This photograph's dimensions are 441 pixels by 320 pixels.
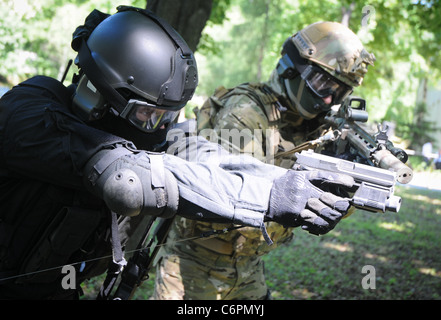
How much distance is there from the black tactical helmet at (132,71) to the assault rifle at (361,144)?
116cm

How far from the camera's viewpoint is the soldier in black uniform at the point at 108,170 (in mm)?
2031

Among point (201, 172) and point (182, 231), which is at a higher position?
point (201, 172)

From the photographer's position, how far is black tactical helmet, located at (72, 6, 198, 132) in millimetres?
2340

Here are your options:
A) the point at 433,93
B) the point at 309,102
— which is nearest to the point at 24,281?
the point at 309,102

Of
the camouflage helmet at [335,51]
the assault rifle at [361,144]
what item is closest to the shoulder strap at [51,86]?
the assault rifle at [361,144]

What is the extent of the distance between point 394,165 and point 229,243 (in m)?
1.43

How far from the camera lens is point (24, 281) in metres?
2.41

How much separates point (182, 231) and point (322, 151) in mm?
1210

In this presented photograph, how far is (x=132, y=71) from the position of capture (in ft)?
7.68

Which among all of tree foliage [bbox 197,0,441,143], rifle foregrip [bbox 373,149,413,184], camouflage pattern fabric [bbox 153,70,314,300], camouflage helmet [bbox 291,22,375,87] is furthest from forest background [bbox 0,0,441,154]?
rifle foregrip [bbox 373,149,413,184]

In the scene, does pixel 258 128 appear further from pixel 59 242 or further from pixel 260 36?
pixel 260 36

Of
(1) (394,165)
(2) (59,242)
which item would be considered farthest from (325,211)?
(2) (59,242)

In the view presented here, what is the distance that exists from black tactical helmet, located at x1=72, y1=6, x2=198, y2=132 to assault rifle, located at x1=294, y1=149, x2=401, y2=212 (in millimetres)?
784
